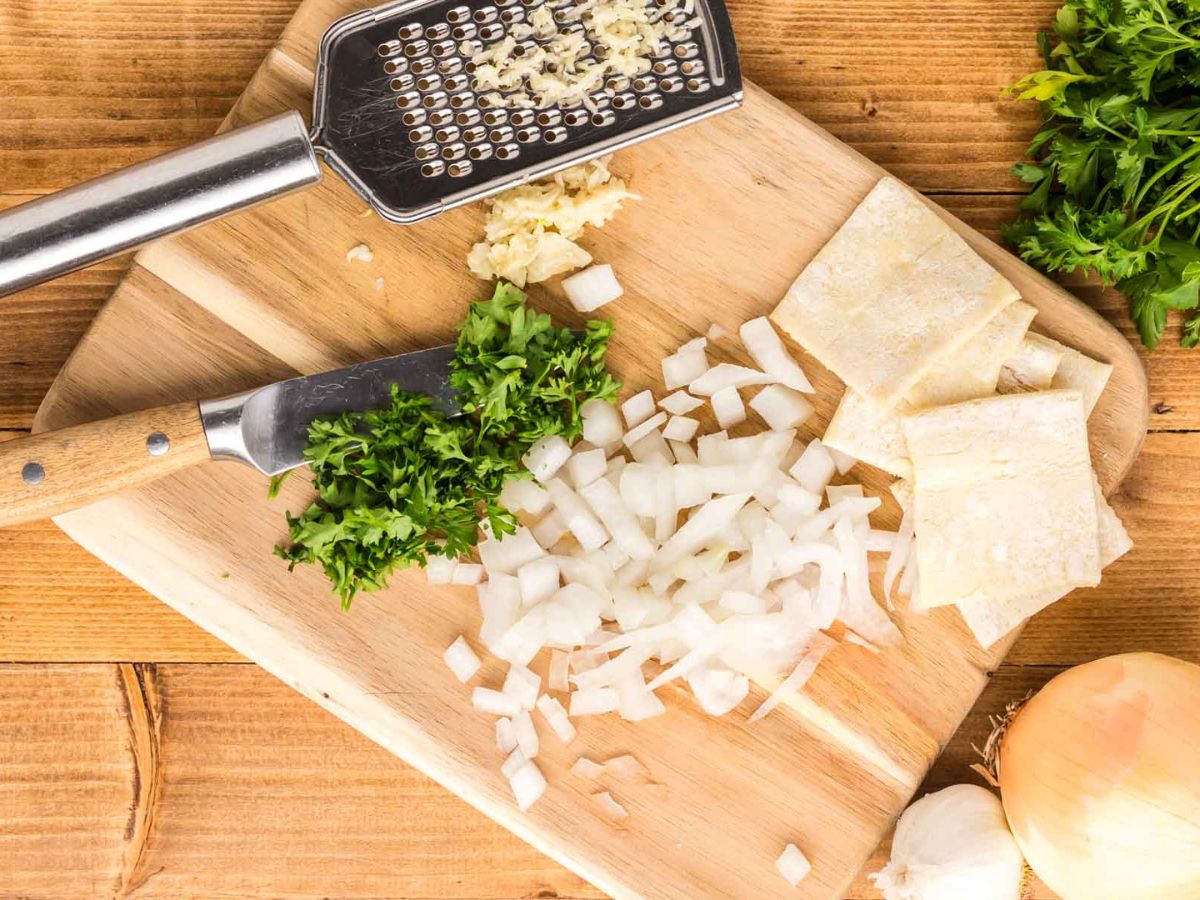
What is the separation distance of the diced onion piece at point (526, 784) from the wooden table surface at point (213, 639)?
291mm

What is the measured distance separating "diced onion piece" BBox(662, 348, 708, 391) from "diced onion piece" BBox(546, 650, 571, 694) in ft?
1.97

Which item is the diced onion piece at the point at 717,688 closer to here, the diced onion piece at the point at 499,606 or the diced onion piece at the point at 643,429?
the diced onion piece at the point at 499,606

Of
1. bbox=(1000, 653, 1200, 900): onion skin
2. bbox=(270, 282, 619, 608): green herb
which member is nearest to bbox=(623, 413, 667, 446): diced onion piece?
bbox=(270, 282, 619, 608): green herb

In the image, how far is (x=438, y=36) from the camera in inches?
67.6

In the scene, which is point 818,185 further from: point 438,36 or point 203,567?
point 203,567

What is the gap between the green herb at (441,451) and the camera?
1701mm

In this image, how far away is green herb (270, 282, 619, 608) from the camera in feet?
5.58

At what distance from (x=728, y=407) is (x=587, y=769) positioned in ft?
2.57

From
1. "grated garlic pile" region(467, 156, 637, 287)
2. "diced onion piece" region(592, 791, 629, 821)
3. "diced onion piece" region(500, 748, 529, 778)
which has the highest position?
"grated garlic pile" region(467, 156, 637, 287)

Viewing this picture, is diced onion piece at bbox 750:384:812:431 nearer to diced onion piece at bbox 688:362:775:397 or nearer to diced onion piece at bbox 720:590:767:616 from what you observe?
diced onion piece at bbox 688:362:775:397

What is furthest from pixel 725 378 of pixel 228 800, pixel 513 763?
pixel 228 800

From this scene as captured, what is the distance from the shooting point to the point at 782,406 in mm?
1879

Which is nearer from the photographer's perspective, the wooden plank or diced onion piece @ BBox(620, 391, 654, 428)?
diced onion piece @ BBox(620, 391, 654, 428)

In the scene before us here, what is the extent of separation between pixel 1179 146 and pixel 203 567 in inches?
80.0
